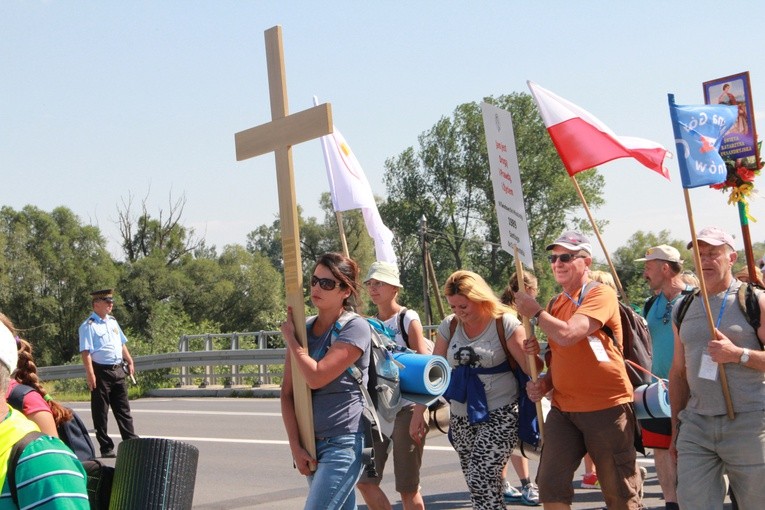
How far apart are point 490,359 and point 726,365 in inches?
65.1

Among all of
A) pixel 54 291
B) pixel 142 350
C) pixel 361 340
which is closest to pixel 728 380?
pixel 361 340

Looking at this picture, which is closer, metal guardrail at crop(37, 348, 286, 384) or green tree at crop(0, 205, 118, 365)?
metal guardrail at crop(37, 348, 286, 384)

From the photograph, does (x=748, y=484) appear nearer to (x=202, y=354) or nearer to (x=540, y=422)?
(x=540, y=422)

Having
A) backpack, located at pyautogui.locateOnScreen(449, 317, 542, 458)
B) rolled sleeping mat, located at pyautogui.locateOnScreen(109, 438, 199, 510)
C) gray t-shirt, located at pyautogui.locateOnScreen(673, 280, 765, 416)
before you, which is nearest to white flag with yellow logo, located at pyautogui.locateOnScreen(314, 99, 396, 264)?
backpack, located at pyautogui.locateOnScreen(449, 317, 542, 458)

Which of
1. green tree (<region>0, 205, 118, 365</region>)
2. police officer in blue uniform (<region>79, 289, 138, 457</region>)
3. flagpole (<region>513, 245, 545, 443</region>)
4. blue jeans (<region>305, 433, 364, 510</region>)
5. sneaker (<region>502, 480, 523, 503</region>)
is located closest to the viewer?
blue jeans (<region>305, 433, 364, 510</region>)

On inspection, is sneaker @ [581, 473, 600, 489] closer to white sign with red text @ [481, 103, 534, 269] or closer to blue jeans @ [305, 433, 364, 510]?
white sign with red text @ [481, 103, 534, 269]

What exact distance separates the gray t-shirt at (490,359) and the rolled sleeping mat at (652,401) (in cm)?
76

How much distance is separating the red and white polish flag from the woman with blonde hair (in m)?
1.03

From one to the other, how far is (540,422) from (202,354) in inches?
617

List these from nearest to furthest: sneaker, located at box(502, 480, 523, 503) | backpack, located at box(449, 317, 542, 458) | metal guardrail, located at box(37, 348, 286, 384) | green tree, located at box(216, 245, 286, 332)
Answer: backpack, located at box(449, 317, 542, 458) → sneaker, located at box(502, 480, 523, 503) → metal guardrail, located at box(37, 348, 286, 384) → green tree, located at box(216, 245, 286, 332)

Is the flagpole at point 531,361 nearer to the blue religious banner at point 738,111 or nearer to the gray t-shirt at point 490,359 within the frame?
the gray t-shirt at point 490,359

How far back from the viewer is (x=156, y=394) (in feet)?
70.7

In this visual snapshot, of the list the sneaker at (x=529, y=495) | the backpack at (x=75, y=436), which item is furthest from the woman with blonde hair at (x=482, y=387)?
the backpack at (x=75, y=436)

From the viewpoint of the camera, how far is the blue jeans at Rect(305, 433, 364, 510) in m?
4.73
